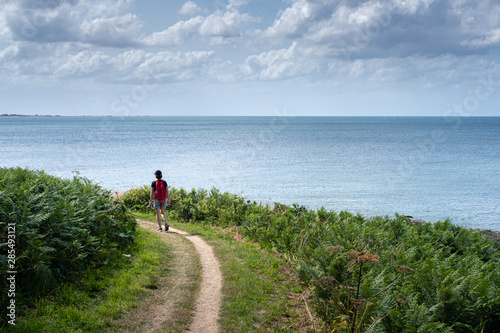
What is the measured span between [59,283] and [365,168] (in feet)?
160

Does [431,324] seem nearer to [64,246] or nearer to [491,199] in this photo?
[64,246]

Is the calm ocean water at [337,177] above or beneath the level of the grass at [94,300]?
beneath

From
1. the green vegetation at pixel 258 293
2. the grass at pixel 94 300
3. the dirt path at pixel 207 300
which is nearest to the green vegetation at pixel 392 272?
the green vegetation at pixel 258 293

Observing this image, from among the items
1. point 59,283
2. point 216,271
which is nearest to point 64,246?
point 59,283

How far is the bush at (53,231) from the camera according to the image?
7395 millimetres

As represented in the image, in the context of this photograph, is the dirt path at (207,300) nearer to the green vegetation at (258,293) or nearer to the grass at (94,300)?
the green vegetation at (258,293)

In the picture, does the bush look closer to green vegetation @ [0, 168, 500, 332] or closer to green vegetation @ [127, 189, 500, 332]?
green vegetation @ [0, 168, 500, 332]

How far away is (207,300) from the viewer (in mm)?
8609

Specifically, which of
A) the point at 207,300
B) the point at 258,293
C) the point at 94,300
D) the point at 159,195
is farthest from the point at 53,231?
the point at 159,195

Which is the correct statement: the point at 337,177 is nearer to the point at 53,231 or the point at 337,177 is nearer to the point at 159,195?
the point at 159,195

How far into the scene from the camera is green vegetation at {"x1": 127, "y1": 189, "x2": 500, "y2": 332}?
6324 mm

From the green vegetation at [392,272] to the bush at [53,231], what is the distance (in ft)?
16.6

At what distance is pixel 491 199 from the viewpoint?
33562 millimetres

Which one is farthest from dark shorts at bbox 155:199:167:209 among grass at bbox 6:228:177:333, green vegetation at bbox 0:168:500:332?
→ grass at bbox 6:228:177:333
